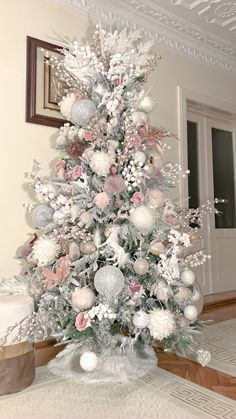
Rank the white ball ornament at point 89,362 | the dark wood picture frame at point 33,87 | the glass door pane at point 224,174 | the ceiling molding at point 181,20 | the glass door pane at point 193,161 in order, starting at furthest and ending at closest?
the glass door pane at point 224,174, the glass door pane at point 193,161, the ceiling molding at point 181,20, the dark wood picture frame at point 33,87, the white ball ornament at point 89,362

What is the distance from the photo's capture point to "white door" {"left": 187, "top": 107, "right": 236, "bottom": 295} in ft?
14.2

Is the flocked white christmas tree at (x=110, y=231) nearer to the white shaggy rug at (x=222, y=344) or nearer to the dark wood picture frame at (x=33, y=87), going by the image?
the white shaggy rug at (x=222, y=344)

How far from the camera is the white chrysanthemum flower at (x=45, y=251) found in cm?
190

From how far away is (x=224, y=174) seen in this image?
4.69m

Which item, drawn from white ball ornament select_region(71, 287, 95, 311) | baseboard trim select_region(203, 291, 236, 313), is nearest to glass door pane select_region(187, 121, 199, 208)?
baseboard trim select_region(203, 291, 236, 313)

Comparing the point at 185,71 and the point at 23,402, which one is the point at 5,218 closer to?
the point at 23,402

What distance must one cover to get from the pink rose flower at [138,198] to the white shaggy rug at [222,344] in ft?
3.67

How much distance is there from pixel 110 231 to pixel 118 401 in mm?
844

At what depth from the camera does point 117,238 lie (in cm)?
195

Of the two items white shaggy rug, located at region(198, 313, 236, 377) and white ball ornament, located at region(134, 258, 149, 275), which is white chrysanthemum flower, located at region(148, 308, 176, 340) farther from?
white shaggy rug, located at region(198, 313, 236, 377)

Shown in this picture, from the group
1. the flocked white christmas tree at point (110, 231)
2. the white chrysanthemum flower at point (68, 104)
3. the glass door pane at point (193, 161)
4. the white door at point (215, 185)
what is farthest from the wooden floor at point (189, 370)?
the glass door pane at point (193, 161)

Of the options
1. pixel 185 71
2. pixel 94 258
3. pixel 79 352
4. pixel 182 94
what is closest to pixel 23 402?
pixel 79 352

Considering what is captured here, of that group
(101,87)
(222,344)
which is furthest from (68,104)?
(222,344)

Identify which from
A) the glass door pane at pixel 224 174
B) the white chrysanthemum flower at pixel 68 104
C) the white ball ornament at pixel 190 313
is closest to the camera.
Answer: the white ball ornament at pixel 190 313
